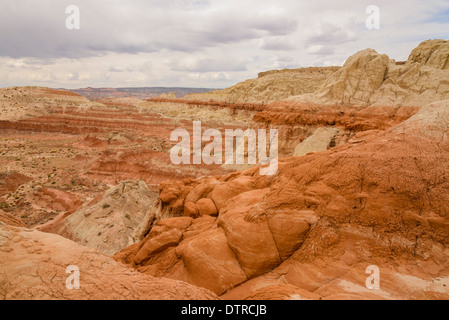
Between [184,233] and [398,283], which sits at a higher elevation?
[398,283]

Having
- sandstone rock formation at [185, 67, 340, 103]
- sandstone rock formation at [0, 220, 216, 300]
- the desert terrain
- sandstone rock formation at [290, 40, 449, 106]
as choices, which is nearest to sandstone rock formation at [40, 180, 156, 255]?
the desert terrain

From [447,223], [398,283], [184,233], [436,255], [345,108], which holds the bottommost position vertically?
[184,233]

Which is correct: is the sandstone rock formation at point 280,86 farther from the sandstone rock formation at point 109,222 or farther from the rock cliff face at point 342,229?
the rock cliff face at point 342,229

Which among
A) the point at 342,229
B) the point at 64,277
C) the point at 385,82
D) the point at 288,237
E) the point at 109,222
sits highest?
the point at 385,82

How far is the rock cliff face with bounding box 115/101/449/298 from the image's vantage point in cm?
530

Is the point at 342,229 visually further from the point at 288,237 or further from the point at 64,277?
the point at 64,277

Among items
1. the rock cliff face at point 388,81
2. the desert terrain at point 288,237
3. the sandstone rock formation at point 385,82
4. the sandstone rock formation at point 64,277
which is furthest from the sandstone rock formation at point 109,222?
the rock cliff face at point 388,81

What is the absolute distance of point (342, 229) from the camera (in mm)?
6164

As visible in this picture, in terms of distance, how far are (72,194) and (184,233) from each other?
21737mm

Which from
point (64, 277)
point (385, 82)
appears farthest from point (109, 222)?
point (385, 82)
